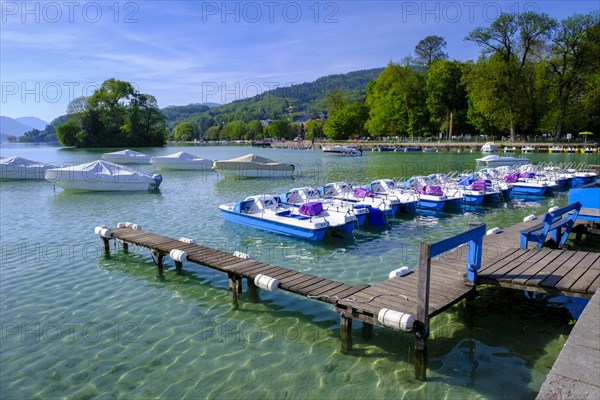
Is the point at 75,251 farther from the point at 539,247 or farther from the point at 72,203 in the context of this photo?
the point at 539,247

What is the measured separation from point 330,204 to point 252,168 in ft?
63.7

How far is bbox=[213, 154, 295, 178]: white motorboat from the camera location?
35531mm

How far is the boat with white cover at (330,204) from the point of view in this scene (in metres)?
15.9

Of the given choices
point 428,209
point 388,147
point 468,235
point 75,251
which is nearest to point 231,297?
point 468,235

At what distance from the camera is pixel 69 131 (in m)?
103

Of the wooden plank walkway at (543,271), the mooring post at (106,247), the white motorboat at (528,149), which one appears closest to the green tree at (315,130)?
the white motorboat at (528,149)

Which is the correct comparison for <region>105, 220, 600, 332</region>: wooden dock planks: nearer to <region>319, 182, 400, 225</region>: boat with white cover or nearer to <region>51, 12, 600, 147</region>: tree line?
<region>319, 182, 400, 225</region>: boat with white cover

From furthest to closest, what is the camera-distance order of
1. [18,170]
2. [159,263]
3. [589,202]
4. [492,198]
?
[18,170]
[492,198]
[589,202]
[159,263]

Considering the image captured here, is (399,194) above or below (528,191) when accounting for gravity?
above

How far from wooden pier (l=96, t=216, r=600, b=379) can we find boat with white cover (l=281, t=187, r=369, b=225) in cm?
616

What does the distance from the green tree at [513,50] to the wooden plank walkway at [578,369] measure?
6739cm

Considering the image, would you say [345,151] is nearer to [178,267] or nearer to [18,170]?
[18,170]

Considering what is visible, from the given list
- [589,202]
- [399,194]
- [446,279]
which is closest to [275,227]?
[446,279]

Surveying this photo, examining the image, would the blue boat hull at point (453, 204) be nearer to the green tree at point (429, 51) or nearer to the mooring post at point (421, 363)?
the mooring post at point (421, 363)
